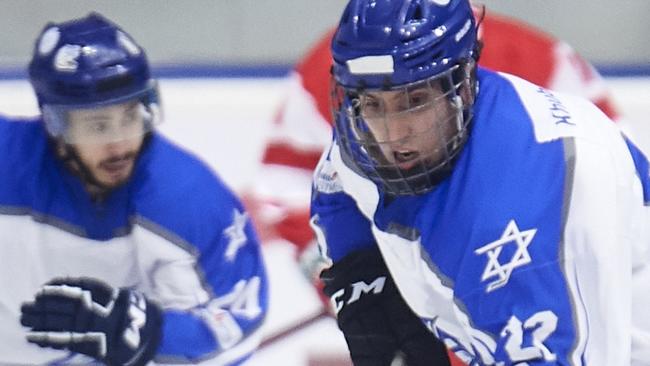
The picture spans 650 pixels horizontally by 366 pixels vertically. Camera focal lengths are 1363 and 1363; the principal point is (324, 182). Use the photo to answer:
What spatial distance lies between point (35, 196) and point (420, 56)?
0.73 metres

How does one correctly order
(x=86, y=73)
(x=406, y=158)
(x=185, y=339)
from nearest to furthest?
(x=406, y=158), (x=86, y=73), (x=185, y=339)

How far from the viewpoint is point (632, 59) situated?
291cm

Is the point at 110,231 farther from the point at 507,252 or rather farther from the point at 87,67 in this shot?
the point at 507,252

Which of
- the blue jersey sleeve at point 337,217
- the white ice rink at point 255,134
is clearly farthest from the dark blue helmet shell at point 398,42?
the white ice rink at point 255,134

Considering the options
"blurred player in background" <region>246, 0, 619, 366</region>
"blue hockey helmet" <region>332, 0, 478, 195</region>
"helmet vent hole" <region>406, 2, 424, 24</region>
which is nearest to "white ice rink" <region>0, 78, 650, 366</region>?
"blurred player in background" <region>246, 0, 619, 366</region>

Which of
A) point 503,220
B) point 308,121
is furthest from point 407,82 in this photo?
point 308,121

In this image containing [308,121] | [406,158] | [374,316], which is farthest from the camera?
[308,121]

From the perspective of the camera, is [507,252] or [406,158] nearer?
[507,252]

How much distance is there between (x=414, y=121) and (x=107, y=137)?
22.5 inches

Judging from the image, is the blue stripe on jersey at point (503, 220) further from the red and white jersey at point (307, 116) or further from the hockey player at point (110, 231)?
the red and white jersey at point (307, 116)

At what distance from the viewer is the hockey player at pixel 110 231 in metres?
1.81

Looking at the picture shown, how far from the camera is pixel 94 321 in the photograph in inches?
71.2

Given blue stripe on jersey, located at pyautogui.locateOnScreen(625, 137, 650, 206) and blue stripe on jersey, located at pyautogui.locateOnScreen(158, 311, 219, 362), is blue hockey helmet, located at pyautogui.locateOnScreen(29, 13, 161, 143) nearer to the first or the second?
blue stripe on jersey, located at pyautogui.locateOnScreen(158, 311, 219, 362)

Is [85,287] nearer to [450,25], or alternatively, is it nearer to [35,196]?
[35,196]
